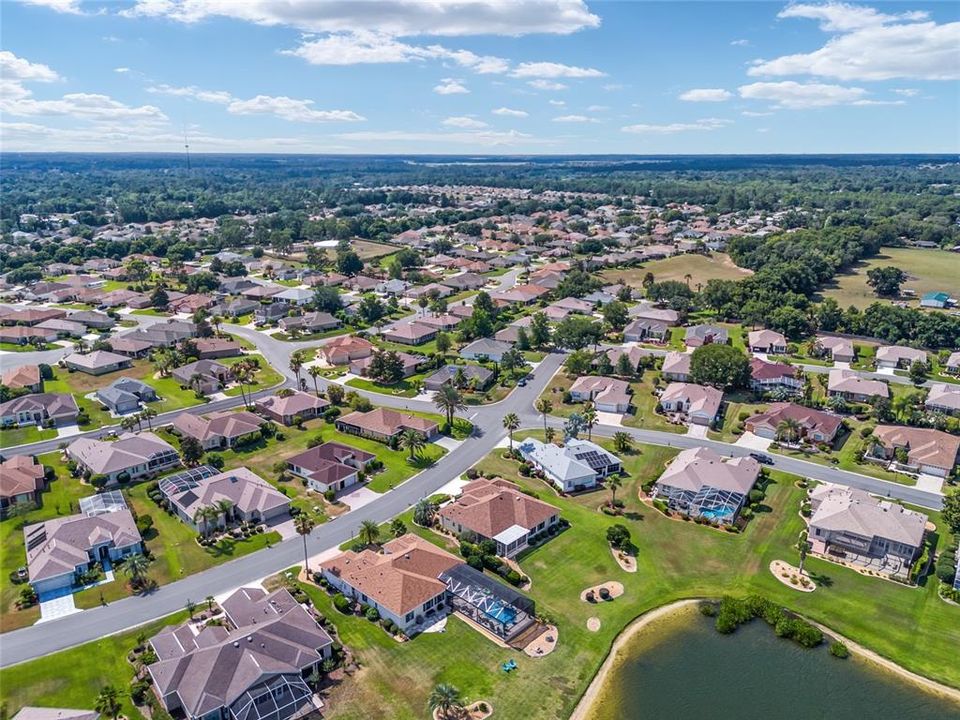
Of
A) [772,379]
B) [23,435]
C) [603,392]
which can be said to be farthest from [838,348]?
[23,435]

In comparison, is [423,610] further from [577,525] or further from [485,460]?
[485,460]

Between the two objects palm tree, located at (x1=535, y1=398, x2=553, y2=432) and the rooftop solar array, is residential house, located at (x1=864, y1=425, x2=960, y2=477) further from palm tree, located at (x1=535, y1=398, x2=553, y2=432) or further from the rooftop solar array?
the rooftop solar array

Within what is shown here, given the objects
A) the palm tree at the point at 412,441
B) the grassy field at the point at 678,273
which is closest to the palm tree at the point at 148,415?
the palm tree at the point at 412,441

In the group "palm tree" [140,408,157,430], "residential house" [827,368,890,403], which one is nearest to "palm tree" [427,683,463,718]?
"palm tree" [140,408,157,430]

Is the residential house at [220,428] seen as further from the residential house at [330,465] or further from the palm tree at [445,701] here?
the palm tree at [445,701]

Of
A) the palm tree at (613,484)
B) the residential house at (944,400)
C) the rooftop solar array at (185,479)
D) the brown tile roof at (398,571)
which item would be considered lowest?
the palm tree at (613,484)

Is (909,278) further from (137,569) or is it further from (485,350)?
(137,569)
